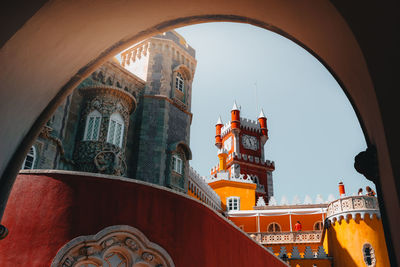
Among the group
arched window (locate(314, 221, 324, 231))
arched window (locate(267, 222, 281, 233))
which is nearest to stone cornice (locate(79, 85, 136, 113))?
Result: arched window (locate(267, 222, 281, 233))

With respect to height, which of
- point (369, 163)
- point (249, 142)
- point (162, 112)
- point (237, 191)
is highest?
point (249, 142)

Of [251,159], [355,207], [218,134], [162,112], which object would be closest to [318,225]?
[355,207]

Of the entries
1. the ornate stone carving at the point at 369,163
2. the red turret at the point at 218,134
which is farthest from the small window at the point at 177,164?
the red turret at the point at 218,134

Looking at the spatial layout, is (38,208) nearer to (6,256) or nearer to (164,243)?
(6,256)

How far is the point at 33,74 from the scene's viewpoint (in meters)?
3.14

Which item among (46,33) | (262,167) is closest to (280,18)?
(46,33)

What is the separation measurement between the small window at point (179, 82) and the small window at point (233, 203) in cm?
2102

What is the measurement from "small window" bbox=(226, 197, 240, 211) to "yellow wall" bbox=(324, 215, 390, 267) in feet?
47.2

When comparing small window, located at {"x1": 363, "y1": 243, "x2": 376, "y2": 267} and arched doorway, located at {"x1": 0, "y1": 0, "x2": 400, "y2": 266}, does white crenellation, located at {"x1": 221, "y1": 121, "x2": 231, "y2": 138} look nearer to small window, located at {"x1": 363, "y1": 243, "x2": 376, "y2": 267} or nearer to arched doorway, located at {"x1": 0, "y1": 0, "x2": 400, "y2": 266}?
small window, located at {"x1": 363, "y1": 243, "x2": 376, "y2": 267}

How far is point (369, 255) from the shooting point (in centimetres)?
2412

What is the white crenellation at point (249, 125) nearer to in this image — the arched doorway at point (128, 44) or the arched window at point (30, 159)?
the arched window at point (30, 159)

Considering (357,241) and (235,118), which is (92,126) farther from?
(235,118)

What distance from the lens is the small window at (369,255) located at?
23797mm

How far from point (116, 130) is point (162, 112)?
124 inches
